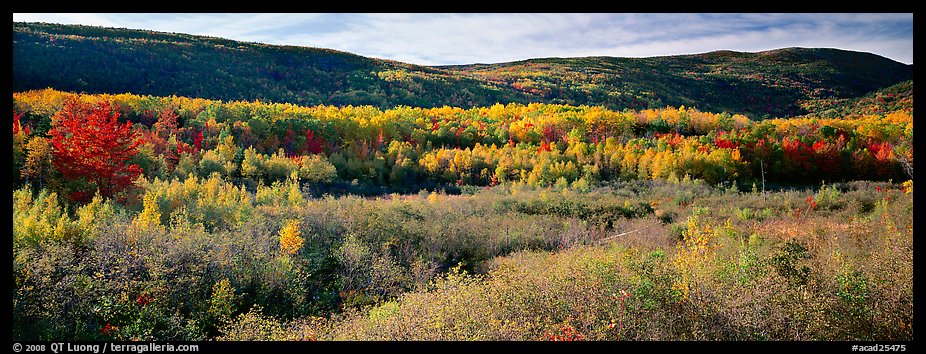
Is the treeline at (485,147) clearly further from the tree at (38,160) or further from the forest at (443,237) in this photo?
the tree at (38,160)

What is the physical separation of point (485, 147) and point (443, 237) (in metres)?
15.6

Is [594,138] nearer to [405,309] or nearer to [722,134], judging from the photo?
[722,134]

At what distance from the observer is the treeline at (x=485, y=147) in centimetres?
2084

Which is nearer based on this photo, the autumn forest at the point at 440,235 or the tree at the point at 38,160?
the autumn forest at the point at 440,235

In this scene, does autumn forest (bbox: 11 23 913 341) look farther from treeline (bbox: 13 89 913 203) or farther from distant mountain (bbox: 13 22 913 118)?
distant mountain (bbox: 13 22 913 118)

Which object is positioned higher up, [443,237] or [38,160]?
[38,160]

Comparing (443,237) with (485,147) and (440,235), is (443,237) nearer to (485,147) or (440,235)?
(440,235)

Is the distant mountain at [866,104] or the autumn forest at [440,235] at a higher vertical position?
the distant mountain at [866,104]

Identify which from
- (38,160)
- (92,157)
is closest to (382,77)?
(92,157)

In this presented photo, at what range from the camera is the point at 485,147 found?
2700 centimetres

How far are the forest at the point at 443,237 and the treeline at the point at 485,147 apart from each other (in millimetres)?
133

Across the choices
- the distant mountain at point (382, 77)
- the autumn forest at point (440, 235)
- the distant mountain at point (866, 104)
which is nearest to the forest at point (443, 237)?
the autumn forest at point (440, 235)
